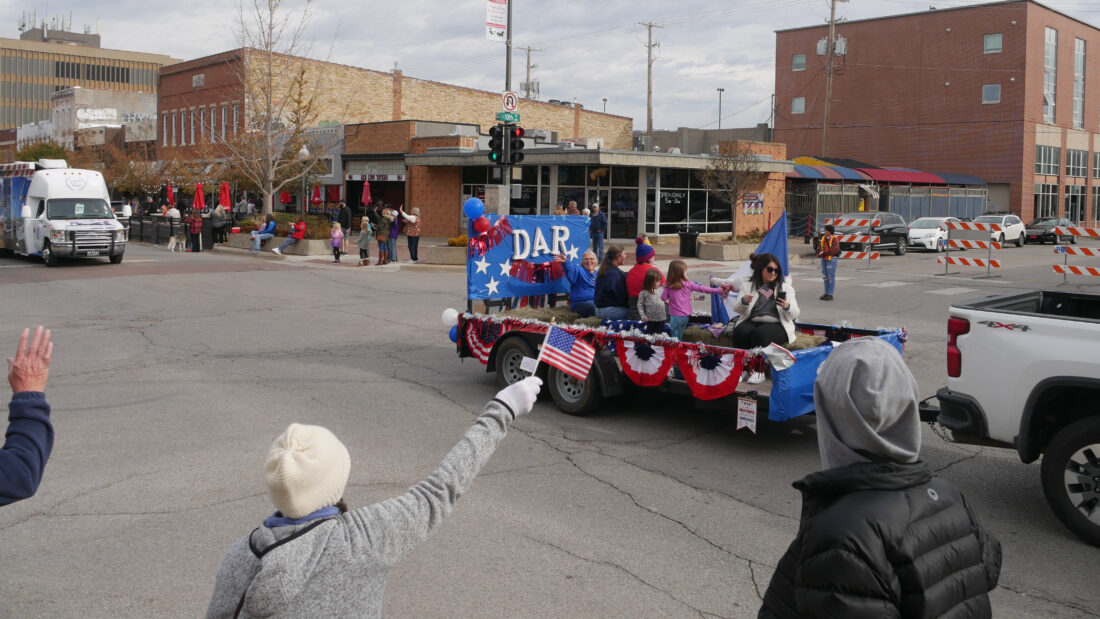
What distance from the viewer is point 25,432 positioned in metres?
3.12

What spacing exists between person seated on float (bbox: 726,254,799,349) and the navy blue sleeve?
6.70 metres

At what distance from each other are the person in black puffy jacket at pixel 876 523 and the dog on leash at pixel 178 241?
32.8m

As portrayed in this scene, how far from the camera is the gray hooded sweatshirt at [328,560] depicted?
2451 millimetres

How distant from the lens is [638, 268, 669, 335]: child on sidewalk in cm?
1008

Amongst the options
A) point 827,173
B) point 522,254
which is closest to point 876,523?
point 522,254

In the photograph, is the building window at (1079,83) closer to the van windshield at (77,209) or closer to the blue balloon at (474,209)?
the van windshield at (77,209)

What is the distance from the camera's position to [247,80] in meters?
37.8

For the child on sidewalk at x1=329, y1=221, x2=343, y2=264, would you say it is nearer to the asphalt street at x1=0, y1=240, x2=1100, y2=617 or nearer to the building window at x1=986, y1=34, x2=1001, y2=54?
the asphalt street at x1=0, y1=240, x2=1100, y2=617

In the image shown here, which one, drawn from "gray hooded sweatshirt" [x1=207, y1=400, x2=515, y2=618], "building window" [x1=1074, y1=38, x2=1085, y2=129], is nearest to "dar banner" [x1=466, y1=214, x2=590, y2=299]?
"gray hooded sweatshirt" [x1=207, y1=400, x2=515, y2=618]

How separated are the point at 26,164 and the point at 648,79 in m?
39.1

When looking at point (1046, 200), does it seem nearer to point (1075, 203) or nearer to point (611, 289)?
point (1075, 203)

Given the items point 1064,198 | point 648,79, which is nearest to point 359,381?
point 648,79

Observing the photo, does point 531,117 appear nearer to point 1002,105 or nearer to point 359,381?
point 1002,105

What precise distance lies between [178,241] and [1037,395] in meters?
32.2
